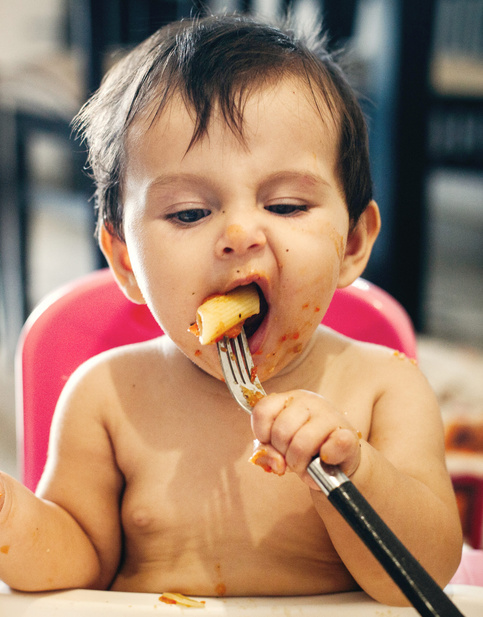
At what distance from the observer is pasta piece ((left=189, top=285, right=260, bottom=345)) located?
55 centimetres

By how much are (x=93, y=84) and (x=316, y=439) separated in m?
1.68

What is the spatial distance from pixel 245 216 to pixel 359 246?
201 mm

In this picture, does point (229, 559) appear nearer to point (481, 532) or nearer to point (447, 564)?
point (447, 564)

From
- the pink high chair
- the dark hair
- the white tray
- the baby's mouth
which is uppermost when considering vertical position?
the dark hair

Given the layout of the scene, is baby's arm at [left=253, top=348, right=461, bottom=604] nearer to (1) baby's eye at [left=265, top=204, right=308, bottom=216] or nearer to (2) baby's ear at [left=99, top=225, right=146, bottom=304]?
(1) baby's eye at [left=265, top=204, right=308, bottom=216]

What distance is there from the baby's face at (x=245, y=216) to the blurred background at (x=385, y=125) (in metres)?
1.22

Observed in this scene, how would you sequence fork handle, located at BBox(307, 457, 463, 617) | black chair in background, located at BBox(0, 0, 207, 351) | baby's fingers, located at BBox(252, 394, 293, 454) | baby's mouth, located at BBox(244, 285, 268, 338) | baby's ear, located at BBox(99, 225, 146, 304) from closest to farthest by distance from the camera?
fork handle, located at BBox(307, 457, 463, 617), baby's fingers, located at BBox(252, 394, 293, 454), baby's mouth, located at BBox(244, 285, 268, 338), baby's ear, located at BBox(99, 225, 146, 304), black chair in background, located at BBox(0, 0, 207, 351)

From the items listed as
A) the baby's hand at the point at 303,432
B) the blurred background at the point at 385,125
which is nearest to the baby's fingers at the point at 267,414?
the baby's hand at the point at 303,432

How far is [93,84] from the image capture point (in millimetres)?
1922

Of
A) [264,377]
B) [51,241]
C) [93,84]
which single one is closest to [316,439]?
[264,377]

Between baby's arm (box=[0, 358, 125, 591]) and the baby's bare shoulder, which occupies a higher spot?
the baby's bare shoulder

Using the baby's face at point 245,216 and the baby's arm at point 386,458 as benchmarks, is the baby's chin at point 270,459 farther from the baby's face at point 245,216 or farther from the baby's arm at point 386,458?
the baby's face at point 245,216

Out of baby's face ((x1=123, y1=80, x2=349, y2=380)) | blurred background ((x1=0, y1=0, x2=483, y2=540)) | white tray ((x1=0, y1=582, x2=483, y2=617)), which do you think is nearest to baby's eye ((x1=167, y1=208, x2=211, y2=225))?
baby's face ((x1=123, y1=80, x2=349, y2=380))

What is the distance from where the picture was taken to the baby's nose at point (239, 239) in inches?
21.9
